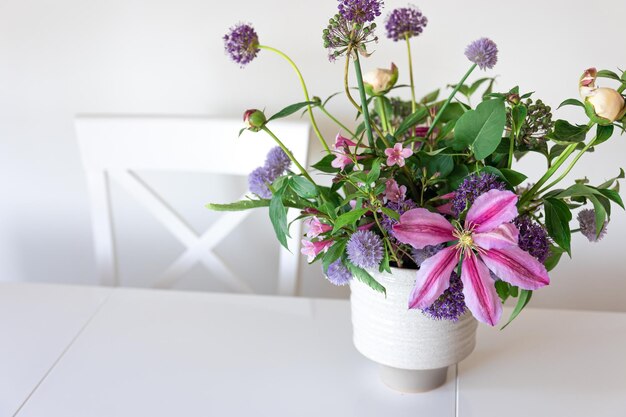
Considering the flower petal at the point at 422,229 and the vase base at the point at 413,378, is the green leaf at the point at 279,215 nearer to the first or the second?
the flower petal at the point at 422,229

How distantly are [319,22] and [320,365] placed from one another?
27.0 inches

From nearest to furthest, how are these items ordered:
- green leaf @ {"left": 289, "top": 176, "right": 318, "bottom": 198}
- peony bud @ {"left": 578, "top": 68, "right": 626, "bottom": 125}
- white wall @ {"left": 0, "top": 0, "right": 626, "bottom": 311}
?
peony bud @ {"left": 578, "top": 68, "right": 626, "bottom": 125} → green leaf @ {"left": 289, "top": 176, "right": 318, "bottom": 198} → white wall @ {"left": 0, "top": 0, "right": 626, "bottom": 311}

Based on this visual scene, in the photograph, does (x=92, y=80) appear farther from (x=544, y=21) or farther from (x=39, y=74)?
(x=544, y=21)

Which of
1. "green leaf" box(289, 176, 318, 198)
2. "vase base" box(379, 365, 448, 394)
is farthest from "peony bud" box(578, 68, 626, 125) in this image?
"vase base" box(379, 365, 448, 394)

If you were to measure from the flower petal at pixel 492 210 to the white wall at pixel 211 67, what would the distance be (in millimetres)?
726

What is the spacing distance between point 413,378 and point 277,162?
359mm

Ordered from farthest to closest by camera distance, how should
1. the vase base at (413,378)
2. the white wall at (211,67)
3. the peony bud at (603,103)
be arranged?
the white wall at (211,67)
the vase base at (413,378)
the peony bud at (603,103)

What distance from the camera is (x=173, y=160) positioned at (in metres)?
1.50

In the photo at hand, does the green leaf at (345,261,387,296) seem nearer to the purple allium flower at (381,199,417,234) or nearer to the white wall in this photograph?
the purple allium flower at (381,199,417,234)

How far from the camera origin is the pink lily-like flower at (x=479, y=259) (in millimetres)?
802

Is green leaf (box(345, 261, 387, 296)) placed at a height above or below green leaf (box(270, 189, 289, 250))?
below

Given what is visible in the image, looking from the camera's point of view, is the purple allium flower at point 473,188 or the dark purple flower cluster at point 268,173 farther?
the dark purple flower cluster at point 268,173

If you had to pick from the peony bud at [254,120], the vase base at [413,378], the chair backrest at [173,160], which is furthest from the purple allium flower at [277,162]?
the chair backrest at [173,160]

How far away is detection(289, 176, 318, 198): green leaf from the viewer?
911 millimetres
